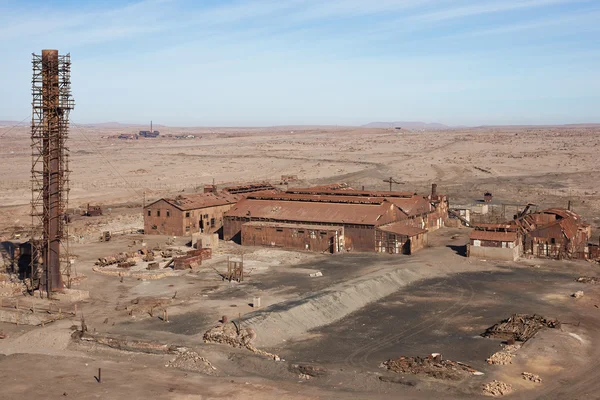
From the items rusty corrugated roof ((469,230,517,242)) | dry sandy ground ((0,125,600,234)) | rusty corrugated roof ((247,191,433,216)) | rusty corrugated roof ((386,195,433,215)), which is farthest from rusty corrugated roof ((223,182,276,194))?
rusty corrugated roof ((469,230,517,242))

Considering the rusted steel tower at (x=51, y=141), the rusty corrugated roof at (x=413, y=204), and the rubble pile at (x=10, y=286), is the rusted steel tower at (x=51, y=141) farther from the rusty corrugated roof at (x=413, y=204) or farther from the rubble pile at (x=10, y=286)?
the rusty corrugated roof at (x=413, y=204)

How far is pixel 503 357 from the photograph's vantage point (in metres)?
32.3

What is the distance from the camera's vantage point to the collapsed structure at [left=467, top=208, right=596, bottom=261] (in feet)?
181

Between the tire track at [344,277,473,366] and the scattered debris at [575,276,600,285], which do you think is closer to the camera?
the tire track at [344,277,473,366]

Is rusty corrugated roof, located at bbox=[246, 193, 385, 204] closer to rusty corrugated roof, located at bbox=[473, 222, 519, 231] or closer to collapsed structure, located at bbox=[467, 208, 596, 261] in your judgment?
rusty corrugated roof, located at bbox=[473, 222, 519, 231]

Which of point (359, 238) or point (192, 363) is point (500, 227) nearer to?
point (359, 238)

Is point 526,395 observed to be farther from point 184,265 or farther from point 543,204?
point 543,204

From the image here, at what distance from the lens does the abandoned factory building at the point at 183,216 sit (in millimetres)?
66812

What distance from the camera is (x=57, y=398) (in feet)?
90.4

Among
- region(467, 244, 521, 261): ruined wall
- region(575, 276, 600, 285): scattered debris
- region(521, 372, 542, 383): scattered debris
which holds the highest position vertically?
region(467, 244, 521, 261): ruined wall

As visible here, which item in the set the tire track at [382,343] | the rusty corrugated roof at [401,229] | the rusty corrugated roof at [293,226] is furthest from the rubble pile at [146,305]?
the rusty corrugated roof at [401,229]

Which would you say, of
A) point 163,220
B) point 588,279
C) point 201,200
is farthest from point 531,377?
point 201,200

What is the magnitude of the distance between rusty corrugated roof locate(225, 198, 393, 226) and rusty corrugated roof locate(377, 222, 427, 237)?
1.05 meters

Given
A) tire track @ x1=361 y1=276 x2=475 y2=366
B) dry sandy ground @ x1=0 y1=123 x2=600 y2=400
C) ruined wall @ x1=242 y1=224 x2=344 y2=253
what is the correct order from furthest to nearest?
ruined wall @ x1=242 y1=224 x2=344 y2=253 → tire track @ x1=361 y1=276 x2=475 y2=366 → dry sandy ground @ x1=0 y1=123 x2=600 y2=400
